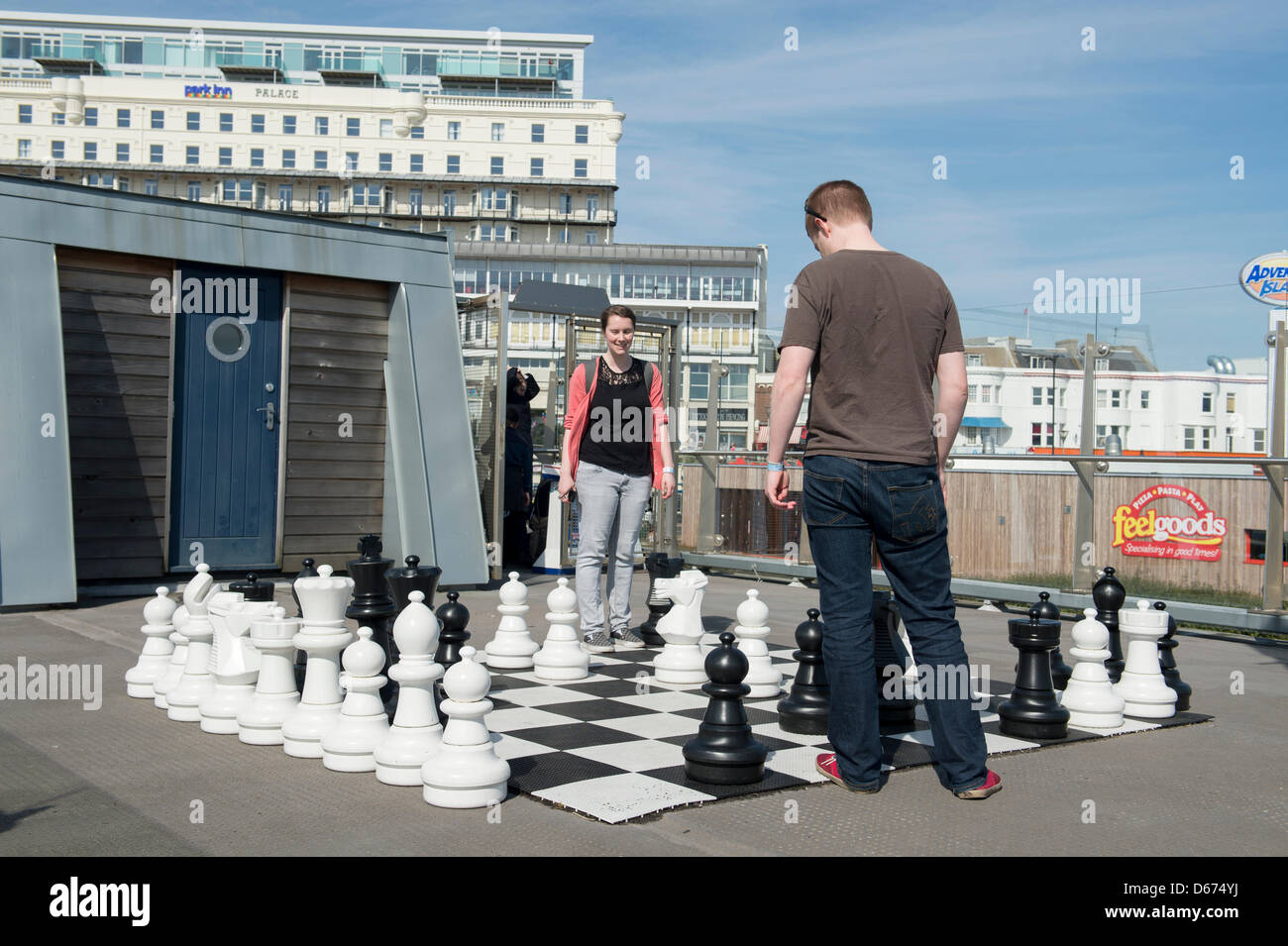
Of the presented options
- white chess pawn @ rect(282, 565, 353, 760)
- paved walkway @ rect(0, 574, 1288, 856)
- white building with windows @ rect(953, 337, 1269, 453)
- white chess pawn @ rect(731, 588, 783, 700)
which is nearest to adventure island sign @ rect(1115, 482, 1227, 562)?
paved walkway @ rect(0, 574, 1288, 856)

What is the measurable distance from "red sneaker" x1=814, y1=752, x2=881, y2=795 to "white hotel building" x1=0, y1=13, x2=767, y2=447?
67862mm

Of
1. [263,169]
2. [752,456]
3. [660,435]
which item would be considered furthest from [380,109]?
[660,435]

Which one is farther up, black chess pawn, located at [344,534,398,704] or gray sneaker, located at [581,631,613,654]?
black chess pawn, located at [344,534,398,704]

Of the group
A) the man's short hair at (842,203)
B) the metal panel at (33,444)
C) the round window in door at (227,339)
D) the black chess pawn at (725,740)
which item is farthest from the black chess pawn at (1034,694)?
the round window in door at (227,339)

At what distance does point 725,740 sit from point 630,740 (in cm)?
64

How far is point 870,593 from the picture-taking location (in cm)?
330

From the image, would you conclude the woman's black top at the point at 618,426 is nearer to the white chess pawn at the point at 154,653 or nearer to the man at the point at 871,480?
the white chess pawn at the point at 154,653

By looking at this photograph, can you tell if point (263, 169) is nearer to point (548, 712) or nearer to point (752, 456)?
point (752, 456)

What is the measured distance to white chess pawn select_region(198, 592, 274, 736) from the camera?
3.91 m

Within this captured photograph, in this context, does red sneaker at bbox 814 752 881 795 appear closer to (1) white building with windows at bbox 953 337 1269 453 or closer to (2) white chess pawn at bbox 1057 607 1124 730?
(2) white chess pawn at bbox 1057 607 1124 730

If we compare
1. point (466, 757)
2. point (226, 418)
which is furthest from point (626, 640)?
point (226, 418)
